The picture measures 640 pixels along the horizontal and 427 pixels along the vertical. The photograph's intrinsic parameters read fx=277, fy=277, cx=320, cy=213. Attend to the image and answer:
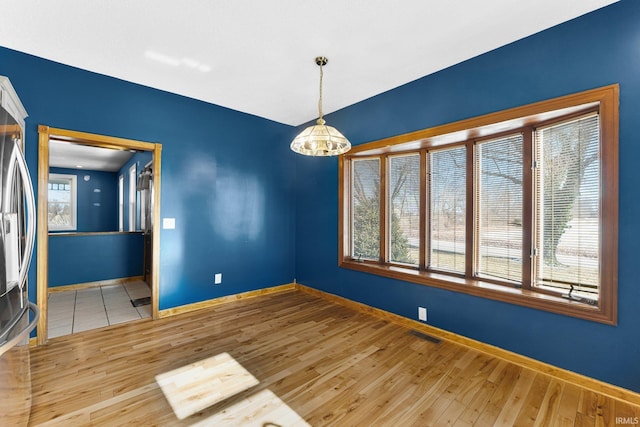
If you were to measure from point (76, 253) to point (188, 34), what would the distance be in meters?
4.42

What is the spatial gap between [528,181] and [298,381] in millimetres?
2588

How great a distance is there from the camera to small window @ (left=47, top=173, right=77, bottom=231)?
24.8 feet

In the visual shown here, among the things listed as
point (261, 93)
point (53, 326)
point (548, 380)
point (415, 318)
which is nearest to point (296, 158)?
point (261, 93)

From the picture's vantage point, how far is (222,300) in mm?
3904

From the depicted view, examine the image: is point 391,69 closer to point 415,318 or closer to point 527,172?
point 527,172

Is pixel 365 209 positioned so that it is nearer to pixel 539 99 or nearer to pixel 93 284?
pixel 539 99

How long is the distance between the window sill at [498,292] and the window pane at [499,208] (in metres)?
0.21

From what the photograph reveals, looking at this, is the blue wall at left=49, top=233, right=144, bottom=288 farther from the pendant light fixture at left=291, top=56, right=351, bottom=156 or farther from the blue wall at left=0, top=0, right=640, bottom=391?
the pendant light fixture at left=291, top=56, right=351, bottom=156

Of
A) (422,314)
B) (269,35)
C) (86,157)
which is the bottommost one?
(422,314)

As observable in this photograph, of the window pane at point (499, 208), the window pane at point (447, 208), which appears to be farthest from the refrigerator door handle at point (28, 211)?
the window pane at point (499, 208)

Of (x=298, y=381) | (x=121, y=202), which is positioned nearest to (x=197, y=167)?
(x=298, y=381)

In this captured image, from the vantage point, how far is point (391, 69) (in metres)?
2.85

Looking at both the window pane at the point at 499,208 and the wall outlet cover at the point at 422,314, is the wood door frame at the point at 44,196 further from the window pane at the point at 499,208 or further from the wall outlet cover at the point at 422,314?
the window pane at the point at 499,208

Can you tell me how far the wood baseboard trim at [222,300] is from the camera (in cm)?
346
